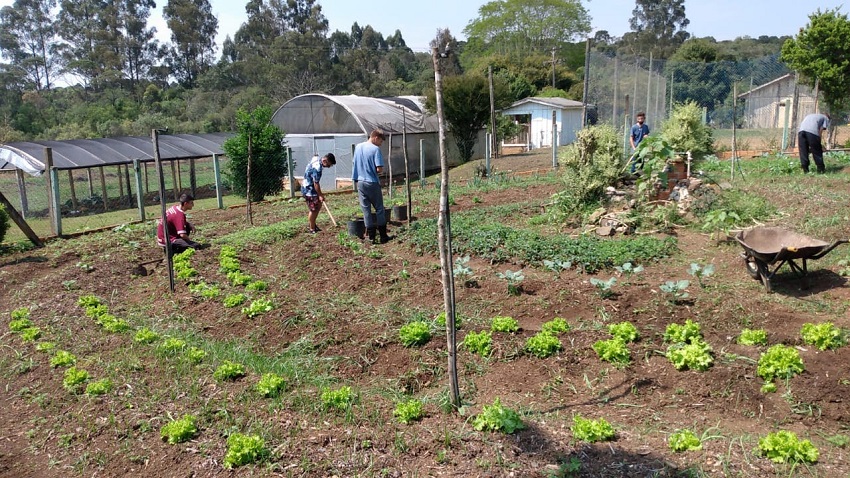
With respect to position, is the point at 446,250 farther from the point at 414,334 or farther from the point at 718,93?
the point at 718,93

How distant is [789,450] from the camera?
3566 mm

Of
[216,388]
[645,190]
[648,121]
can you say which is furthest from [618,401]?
[648,121]

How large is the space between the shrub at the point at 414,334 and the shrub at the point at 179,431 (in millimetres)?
1906

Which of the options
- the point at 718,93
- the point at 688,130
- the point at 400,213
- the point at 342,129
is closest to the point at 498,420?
the point at 400,213

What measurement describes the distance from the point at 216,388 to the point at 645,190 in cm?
713

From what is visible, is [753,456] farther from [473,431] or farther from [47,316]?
[47,316]

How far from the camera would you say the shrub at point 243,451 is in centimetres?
385

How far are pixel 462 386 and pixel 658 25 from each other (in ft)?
290

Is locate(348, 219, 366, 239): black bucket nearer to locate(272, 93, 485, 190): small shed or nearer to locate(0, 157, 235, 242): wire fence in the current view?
locate(0, 157, 235, 242): wire fence

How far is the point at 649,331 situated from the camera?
5445 mm

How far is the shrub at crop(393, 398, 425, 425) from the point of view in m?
4.26

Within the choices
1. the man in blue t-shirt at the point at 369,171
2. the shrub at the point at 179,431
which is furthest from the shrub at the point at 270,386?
the man in blue t-shirt at the point at 369,171

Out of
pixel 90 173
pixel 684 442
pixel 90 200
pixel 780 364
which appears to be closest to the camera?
pixel 684 442

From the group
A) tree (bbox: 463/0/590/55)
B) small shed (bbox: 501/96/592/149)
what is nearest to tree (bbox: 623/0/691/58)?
tree (bbox: 463/0/590/55)
